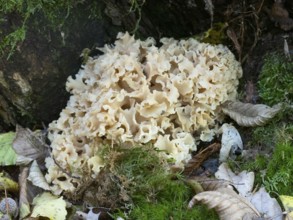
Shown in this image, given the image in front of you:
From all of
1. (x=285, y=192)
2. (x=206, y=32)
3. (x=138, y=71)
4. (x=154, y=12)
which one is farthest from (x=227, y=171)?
(x=154, y=12)

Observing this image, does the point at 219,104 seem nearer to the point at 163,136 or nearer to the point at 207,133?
the point at 207,133

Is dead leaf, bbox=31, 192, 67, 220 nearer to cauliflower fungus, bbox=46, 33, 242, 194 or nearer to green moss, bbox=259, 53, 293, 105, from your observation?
cauliflower fungus, bbox=46, 33, 242, 194

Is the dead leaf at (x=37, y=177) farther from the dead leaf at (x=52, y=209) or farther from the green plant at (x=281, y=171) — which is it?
the green plant at (x=281, y=171)

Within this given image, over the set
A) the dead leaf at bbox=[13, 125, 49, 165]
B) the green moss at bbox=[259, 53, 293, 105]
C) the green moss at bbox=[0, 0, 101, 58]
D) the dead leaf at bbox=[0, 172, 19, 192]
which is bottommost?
the dead leaf at bbox=[0, 172, 19, 192]

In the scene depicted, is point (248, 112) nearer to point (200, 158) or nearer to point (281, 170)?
point (200, 158)

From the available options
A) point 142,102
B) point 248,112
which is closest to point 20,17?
point 142,102

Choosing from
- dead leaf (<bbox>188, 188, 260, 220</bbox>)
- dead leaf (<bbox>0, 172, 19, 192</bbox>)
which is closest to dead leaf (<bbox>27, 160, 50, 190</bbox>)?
dead leaf (<bbox>0, 172, 19, 192</bbox>)
